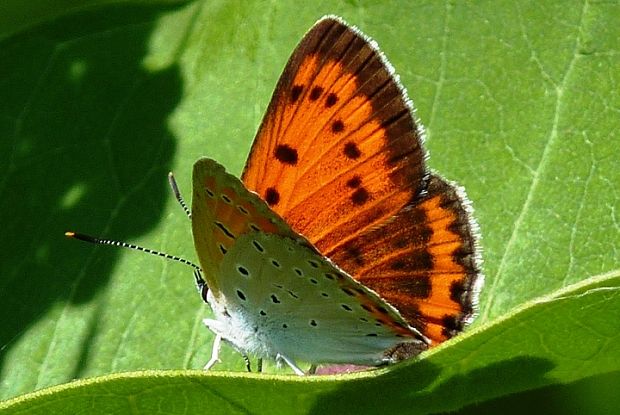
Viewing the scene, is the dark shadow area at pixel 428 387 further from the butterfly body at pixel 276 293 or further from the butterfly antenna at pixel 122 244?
the butterfly antenna at pixel 122 244

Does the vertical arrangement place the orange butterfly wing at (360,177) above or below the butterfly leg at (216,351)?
above

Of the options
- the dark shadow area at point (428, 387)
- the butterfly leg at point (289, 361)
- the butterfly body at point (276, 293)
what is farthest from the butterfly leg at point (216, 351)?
the dark shadow area at point (428, 387)

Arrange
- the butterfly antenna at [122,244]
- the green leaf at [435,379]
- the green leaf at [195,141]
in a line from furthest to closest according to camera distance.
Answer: the butterfly antenna at [122,244], the green leaf at [195,141], the green leaf at [435,379]

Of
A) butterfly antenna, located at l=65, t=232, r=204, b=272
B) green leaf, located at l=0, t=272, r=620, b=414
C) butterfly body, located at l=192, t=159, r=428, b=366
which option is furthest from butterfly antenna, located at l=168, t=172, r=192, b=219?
green leaf, located at l=0, t=272, r=620, b=414

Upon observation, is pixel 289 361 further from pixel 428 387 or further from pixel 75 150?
pixel 75 150

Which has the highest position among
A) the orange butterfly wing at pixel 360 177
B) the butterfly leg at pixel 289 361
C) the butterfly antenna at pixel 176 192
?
the orange butterfly wing at pixel 360 177

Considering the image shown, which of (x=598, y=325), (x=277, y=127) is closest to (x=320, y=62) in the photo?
(x=277, y=127)
